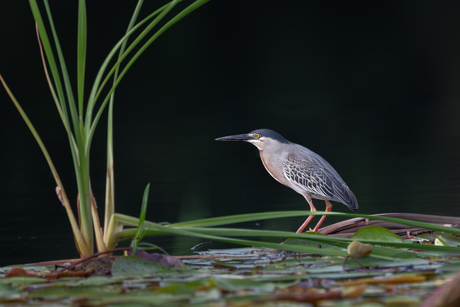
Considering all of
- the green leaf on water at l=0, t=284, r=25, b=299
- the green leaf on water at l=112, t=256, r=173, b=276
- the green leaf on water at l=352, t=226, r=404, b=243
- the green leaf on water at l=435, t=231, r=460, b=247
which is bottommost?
the green leaf on water at l=435, t=231, r=460, b=247

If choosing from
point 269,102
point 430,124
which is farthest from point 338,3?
point 430,124

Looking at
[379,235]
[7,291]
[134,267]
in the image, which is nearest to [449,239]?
[379,235]

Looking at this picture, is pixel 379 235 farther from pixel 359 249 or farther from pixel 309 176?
pixel 309 176

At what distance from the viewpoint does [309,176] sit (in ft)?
7.99

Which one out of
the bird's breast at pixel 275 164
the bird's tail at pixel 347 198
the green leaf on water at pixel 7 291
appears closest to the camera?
the green leaf on water at pixel 7 291

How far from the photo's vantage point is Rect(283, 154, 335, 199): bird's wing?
2402mm

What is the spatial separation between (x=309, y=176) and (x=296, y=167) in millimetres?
69

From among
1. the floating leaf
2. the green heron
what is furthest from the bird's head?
the floating leaf

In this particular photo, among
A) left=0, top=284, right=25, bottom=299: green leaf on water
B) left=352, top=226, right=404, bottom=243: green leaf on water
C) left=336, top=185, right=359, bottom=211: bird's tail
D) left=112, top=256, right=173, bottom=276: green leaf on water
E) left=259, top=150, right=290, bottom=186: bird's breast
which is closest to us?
left=0, top=284, right=25, bottom=299: green leaf on water

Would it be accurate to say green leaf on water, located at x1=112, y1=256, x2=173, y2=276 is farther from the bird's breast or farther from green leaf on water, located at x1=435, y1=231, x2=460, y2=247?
the bird's breast

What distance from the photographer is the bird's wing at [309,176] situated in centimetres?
240

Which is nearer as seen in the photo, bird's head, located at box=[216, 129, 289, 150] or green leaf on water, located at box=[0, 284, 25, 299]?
green leaf on water, located at box=[0, 284, 25, 299]

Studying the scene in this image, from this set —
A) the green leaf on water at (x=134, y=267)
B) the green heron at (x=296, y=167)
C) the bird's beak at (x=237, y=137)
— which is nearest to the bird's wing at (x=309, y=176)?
the green heron at (x=296, y=167)

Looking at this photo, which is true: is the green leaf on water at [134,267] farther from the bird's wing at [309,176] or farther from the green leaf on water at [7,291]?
the bird's wing at [309,176]
